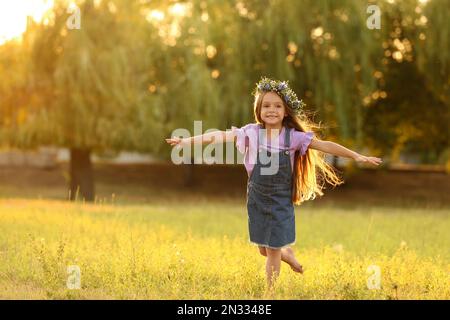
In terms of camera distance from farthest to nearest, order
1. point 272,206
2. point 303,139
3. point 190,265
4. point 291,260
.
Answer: point 190,265 → point 291,260 → point 303,139 → point 272,206

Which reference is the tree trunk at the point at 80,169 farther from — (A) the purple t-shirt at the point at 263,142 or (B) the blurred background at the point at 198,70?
(A) the purple t-shirt at the point at 263,142

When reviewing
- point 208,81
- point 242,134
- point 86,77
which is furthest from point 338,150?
point 208,81

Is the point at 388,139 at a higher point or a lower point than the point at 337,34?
lower

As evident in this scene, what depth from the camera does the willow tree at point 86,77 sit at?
14.9 m

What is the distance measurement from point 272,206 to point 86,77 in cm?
1059

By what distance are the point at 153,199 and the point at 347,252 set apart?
11217 millimetres

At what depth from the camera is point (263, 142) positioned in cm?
504

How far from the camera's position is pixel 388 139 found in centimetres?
2023

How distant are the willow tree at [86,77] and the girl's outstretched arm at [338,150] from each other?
34.3ft

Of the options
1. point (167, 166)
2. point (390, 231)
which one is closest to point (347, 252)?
point (390, 231)

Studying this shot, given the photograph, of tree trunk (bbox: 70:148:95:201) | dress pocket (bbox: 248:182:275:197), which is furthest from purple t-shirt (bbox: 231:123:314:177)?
tree trunk (bbox: 70:148:95:201)

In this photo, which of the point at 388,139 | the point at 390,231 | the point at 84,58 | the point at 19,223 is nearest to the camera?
the point at 19,223

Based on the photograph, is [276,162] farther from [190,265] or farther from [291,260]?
[190,265]
